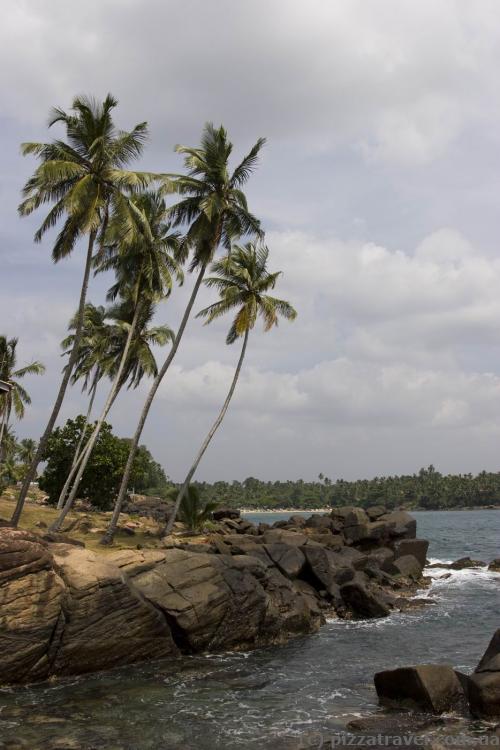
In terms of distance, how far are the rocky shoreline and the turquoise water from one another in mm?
566

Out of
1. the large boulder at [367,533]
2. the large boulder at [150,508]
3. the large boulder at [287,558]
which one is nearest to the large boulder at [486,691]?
the large boulder at [287,558]

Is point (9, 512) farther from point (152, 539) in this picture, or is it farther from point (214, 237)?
point (214, 237)

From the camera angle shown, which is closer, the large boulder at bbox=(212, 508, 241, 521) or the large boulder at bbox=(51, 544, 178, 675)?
the large boulder at bbox=(51, 544, 178, 675)

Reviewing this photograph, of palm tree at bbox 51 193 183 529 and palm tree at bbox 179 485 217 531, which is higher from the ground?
palm tree at bbox 51 193 183 529

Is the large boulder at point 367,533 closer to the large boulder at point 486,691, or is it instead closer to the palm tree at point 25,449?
the large boulder at point 486,691

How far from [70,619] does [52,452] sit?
99.8ft

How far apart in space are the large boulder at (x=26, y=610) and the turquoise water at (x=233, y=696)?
1.82 feet

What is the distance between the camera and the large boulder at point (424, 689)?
1072 cm

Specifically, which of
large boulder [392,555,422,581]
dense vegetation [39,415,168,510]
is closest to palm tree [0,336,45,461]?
dense vegetation [39,415,168,510]

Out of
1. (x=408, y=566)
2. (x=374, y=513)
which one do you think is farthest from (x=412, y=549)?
(x=374, y=513)

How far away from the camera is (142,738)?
9836 millimetres

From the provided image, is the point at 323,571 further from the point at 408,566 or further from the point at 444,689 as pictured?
the point at 444,689

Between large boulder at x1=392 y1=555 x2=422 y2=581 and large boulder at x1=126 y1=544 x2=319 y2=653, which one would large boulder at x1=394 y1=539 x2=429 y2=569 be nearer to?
large boulder at x1=392 y1=555 x2=422 y2=581

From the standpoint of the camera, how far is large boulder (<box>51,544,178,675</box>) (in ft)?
44.3
